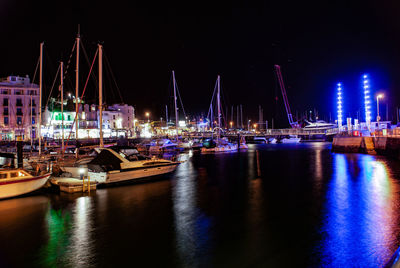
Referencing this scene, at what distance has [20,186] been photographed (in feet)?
60.5

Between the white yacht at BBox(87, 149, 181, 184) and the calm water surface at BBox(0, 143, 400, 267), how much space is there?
993mm

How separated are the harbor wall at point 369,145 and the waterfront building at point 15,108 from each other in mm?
72776

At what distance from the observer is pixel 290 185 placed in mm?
24688

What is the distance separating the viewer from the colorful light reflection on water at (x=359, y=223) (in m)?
9.92

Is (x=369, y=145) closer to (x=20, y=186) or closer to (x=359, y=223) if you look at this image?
(x=359, y=223)

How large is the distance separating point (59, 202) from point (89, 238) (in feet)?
24.1

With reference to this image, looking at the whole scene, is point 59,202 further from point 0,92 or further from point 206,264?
point 0,92

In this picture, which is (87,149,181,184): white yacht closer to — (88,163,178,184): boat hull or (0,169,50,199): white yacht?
(88,163,178,184): boat hull

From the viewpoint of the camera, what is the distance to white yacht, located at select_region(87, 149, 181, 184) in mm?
22188

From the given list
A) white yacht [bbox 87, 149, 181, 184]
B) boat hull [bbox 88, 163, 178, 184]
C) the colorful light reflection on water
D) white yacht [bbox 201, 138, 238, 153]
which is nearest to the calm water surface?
the colorful light reflection on water

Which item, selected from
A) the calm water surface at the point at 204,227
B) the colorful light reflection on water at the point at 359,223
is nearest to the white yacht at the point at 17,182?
the calm water surface at the point at 204,227

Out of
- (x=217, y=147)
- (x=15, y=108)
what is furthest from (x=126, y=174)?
(x=15, y=108)

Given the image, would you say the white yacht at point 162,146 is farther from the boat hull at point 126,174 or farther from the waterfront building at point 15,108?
the boat hull at point 126,174

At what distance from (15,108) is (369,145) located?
263 feet
